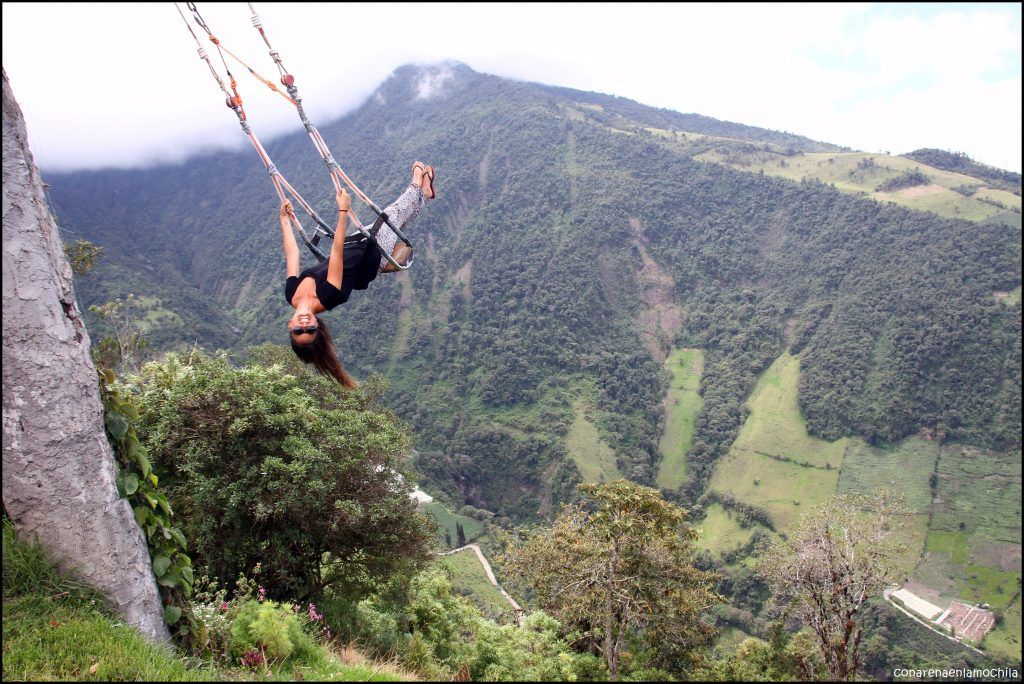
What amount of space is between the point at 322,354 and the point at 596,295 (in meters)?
110

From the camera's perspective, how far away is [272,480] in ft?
27.4

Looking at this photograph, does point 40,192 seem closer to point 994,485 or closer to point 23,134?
point 23,134

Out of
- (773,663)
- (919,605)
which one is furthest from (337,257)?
(919,605)

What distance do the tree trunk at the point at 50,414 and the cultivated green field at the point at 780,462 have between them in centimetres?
7281

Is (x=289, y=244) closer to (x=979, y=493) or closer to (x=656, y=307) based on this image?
(x=979, y=493)

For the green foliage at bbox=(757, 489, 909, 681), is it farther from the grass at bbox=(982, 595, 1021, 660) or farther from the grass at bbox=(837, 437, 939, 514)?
the grass at bbox=(837, 437, 939, 514)

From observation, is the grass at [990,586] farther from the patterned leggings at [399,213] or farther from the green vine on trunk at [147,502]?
the green vine on trunk at [147,502]

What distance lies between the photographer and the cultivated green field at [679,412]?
81.6 meters

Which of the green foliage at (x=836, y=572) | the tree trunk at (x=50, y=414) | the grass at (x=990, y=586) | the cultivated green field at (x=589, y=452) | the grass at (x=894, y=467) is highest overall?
the tree trunk at (x=50, y=414)

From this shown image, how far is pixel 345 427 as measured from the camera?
970cm

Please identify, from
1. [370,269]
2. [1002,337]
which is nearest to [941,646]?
[1002,337]

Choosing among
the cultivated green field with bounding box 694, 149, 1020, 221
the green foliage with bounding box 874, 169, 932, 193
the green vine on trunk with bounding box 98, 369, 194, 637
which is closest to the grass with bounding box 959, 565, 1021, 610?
the cultivated green field with bounding box 694, 149, 1020, 221

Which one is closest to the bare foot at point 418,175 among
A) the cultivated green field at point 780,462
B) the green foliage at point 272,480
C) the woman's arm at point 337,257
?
the woman's arm at point 337,257

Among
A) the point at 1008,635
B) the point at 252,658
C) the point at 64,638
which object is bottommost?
the point at 1008,635
